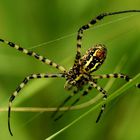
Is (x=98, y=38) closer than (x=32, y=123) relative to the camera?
Yes

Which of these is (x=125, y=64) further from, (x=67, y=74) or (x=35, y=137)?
(x=35, y=137)

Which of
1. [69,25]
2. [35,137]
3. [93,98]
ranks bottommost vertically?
[35,137]

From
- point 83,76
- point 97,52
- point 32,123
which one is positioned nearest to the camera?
point 97,52

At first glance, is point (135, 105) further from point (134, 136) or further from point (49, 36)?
point (49, 36)

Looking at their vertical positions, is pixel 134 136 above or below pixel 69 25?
below

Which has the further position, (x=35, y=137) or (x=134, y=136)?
(x=35, y=137)

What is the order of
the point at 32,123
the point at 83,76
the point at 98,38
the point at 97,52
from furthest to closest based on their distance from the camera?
1. the point at 32,123
2. the point at 98,38
3. the point at 83,76
4. the point at 97,52

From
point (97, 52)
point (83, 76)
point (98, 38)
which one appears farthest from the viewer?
point (98, 38)

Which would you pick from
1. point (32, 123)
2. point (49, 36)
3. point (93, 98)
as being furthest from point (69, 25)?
point (32, 123)

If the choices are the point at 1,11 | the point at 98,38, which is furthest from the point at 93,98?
the point at 1,11
